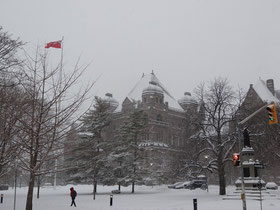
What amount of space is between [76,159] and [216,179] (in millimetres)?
40356

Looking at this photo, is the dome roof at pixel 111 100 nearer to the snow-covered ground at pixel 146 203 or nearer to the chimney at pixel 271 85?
the chimney at pixel 271 85

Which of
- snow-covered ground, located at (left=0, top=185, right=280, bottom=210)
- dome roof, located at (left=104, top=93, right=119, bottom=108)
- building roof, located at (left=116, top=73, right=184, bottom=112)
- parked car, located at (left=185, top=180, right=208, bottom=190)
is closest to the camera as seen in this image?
snow-covered ground, located at (left=0, top=185, right=280, bottom=210)

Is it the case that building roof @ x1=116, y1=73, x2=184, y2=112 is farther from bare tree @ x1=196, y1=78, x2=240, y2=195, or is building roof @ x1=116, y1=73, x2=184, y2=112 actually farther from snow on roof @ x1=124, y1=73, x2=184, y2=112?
bare tree @ x1=196, y1=78, x2=240, y2=195

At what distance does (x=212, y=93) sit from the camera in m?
33.7

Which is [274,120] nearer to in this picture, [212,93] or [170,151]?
[212,93]

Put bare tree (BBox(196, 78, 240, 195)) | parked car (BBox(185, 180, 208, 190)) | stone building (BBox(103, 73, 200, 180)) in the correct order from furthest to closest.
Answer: stone building (BBox(103, 73, 200, 180)) < parked car (BBox(185, 180, 208, 190)) < bare tree (BBox(196, 78, 240, 195))

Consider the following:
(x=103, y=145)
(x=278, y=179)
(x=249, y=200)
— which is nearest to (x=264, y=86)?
(x=278, y=179)

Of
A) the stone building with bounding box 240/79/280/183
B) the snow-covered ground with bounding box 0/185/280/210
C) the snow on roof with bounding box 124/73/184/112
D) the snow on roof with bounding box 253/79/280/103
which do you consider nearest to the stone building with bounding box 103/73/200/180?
the snow on roof with bounding box 124/73/184/112

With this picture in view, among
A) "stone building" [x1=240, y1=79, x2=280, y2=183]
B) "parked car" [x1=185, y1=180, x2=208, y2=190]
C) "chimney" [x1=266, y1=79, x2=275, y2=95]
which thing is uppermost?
"chimney" [x1=266, y1=79, x2=275, y2=95]

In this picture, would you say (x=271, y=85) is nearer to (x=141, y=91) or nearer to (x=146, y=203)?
(x=141, y=91)

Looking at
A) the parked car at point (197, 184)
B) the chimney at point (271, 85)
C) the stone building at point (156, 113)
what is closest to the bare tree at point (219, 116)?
the parked car at point (197, 184)

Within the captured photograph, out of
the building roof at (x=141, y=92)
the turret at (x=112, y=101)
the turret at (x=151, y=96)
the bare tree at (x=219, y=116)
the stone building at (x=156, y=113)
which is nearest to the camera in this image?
the bare tree at (x=219, y=116)

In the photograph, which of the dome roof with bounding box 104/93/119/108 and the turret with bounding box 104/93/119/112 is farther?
the dome roof with bounding box 104/93/119/108

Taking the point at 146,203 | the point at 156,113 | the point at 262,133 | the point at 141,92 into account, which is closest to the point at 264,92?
the point at 156,113
